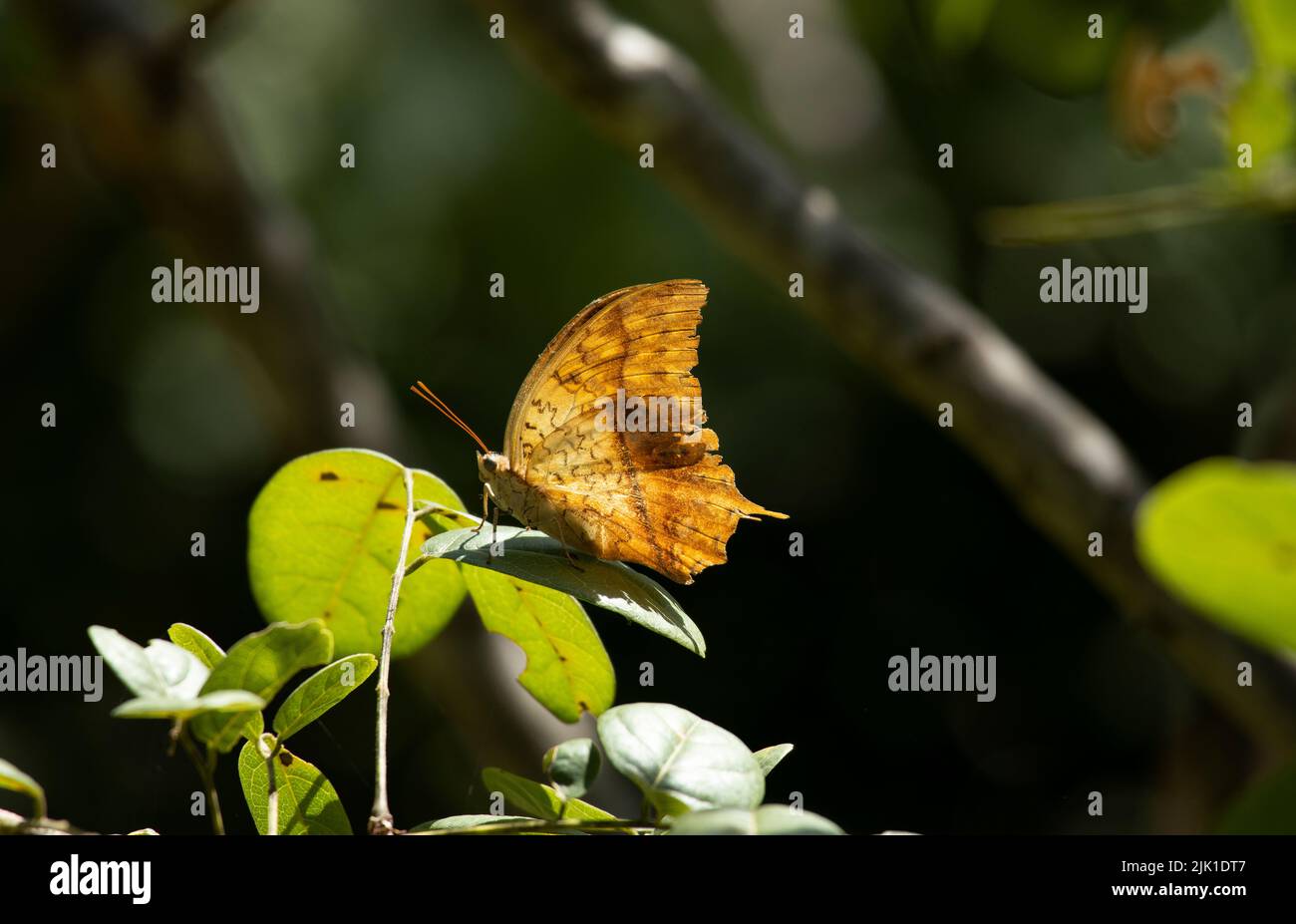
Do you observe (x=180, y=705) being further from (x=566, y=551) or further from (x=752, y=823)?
(x=566, y=551)

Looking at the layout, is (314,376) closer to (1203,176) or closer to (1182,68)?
(1182,68)

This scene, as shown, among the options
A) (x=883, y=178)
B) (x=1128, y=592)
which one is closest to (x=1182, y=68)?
(x=1128, y=592)

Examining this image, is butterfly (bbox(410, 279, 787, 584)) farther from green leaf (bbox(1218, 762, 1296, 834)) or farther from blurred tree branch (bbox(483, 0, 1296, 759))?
green leaf (bbox(1218, 762, 1296, 834))

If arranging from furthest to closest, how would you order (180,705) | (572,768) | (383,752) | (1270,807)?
(572,768)
(383,752)
(180,705)
(1270,807)

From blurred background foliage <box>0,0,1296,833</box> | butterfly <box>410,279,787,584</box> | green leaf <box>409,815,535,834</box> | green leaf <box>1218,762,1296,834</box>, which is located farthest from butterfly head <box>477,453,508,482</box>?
blurred background foliage <box>0,0,1296,833</box>

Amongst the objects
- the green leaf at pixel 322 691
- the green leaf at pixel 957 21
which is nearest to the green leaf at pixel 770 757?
the green leaf at pixel 322 691

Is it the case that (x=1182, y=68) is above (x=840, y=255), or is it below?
above

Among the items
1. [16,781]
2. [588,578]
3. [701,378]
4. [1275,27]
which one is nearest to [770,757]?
[588,578]
